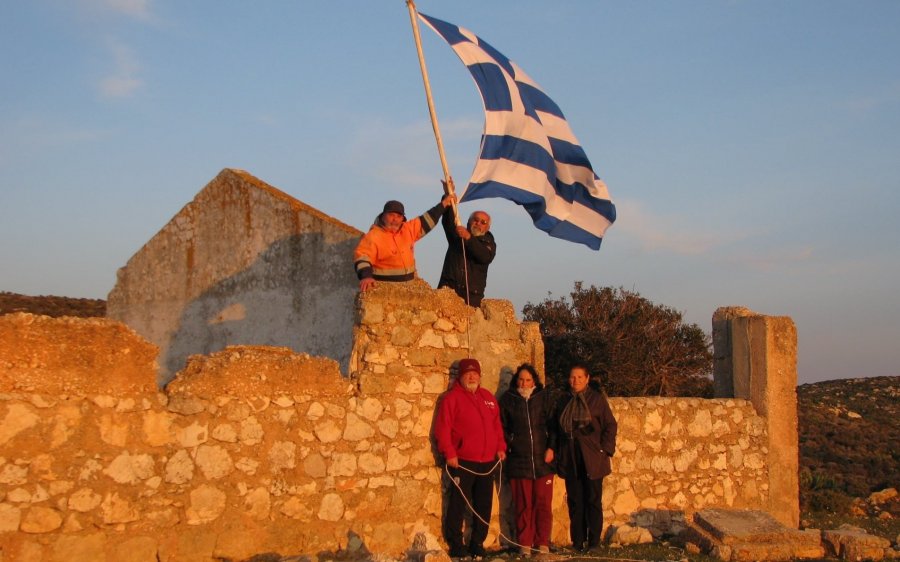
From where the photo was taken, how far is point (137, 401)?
6.34m

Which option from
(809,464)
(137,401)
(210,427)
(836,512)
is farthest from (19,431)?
(809,464)

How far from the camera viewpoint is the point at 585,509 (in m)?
8.73

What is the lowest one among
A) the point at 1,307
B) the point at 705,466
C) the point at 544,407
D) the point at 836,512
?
the point at 836,512

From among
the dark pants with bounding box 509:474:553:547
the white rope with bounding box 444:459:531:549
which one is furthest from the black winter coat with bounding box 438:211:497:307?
the dark pants with bounding box 509:474:553:547

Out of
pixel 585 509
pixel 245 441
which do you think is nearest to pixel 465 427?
pixel 585 509

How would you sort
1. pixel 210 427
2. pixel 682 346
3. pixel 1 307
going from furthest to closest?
pixel 1 307, pixel 682 346, pixel 210 427

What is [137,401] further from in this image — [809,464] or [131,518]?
[809,464]

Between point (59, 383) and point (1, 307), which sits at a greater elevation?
point (1, 307)

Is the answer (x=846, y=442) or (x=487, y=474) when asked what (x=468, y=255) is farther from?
(x=846, y=442)

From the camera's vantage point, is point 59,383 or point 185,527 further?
point 185,527

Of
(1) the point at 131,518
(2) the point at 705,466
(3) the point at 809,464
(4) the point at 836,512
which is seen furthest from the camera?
(3) the point at 809,464

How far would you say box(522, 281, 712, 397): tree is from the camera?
1407cm

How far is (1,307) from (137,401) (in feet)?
62.3

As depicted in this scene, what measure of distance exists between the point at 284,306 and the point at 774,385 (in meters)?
5.70
